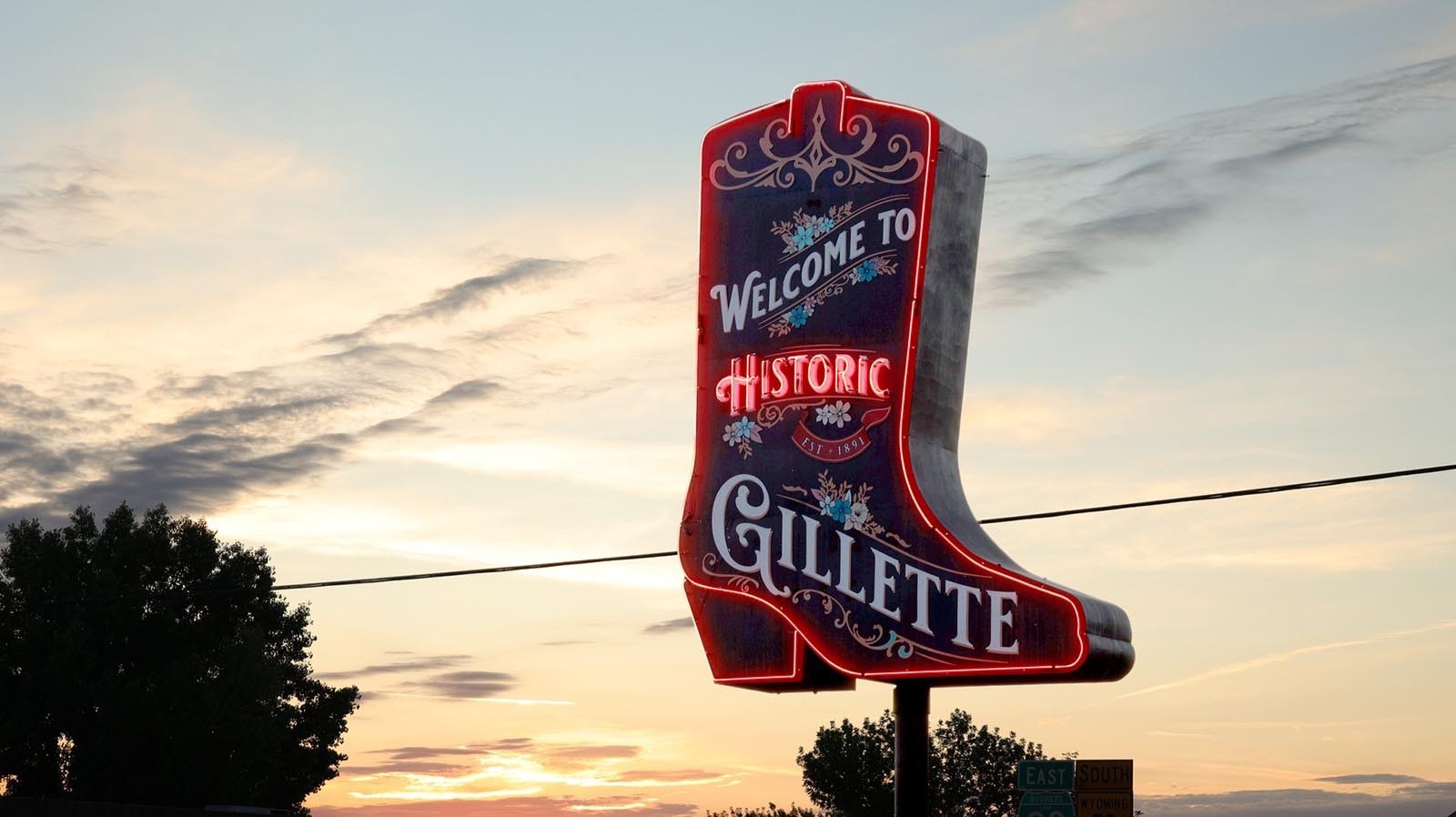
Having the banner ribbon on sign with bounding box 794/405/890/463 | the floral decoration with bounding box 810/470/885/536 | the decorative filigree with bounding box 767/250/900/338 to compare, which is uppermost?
the decorative filigree with bounding box 767/250/900/338

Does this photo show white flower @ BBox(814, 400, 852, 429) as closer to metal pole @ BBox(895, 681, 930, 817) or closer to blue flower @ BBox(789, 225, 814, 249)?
blue flower @ BBox(789, 225, 814, 249)

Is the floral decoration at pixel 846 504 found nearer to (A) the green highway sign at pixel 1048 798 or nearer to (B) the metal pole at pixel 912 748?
(B) the metal pole at pixel 912 748

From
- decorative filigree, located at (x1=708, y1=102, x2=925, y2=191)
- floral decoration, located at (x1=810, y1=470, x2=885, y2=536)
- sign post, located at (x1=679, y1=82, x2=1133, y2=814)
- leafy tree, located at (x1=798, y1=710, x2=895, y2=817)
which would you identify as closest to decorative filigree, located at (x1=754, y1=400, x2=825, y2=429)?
sign post, located at (x1=679, y1=82, x2=1133, y2=814)

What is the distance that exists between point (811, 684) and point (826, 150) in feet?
25.1

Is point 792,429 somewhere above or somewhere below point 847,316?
below

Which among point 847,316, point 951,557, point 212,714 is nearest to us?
point 951,557

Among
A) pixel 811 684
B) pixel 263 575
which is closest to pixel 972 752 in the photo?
pixel 263 575

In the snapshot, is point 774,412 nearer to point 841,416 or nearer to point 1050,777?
point 841,416

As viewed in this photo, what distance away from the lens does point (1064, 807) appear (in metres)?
19.5

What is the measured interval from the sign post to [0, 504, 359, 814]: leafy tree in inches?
1462

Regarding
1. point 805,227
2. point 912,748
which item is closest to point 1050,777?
point 912,748

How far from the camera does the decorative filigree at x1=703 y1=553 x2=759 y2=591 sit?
23.6 meters

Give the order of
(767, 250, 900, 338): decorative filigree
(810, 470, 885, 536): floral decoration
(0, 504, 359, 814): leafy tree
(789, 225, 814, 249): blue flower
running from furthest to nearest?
(0, 504, 359, 814): leafy tree → (789, 225, 814, 249): blue flower → (767, 250, 900, 338): decorative filigree → (810, 470, 885, 536): floral decoration

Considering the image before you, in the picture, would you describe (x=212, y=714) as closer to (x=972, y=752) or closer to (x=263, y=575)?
(x=263, y=575)
